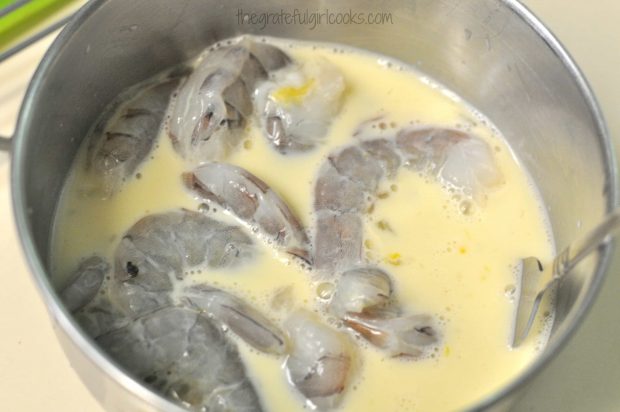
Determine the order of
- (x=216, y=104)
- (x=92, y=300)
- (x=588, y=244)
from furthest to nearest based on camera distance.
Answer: (x=216, y=104) → (x=92, y=300) → (x=588, y=244)

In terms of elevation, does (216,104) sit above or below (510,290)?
above

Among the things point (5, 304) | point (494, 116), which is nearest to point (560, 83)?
point (494, 116)

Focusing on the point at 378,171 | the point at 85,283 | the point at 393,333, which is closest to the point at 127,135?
the point at 85,283

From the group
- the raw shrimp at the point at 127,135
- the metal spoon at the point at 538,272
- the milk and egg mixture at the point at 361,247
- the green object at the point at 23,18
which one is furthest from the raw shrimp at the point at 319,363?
the green object at the point at 23,18

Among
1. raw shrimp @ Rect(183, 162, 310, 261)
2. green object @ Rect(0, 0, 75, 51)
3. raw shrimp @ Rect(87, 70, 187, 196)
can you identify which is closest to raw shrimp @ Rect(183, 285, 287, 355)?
raw shrimp @ Rect(183, 162, 310, 261)

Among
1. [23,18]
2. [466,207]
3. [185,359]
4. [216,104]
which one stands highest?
[23,18]

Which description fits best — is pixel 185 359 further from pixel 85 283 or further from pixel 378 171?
pixel 378 171
